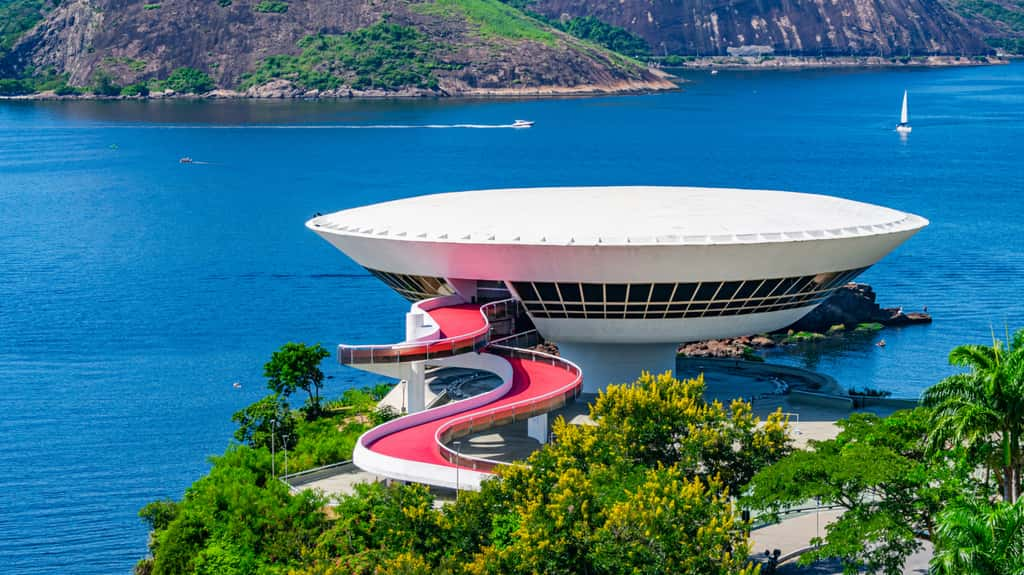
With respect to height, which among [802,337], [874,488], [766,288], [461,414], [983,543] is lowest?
[802,337]

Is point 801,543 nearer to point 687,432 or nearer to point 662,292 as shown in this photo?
point 687,432

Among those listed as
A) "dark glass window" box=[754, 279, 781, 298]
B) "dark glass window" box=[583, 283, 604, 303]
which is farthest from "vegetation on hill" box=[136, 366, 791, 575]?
"dark glass window" box=[754, 279, 781, 298]

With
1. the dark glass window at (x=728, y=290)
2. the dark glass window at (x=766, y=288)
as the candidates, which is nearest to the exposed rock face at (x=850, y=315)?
the dark glass window at (x=766, y=288)

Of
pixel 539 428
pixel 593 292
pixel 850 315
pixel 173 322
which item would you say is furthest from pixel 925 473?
pixel 173 322

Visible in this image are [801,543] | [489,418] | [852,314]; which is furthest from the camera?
[852,314]

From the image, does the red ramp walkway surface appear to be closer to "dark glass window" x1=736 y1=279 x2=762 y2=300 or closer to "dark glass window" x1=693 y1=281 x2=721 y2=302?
"dark glass window" x1=693 y1=281 x2=721 y2=302

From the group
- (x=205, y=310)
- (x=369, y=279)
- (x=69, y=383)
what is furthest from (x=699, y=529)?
(x=369, y=279)

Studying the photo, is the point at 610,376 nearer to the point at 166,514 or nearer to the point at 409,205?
the point at 409,205
